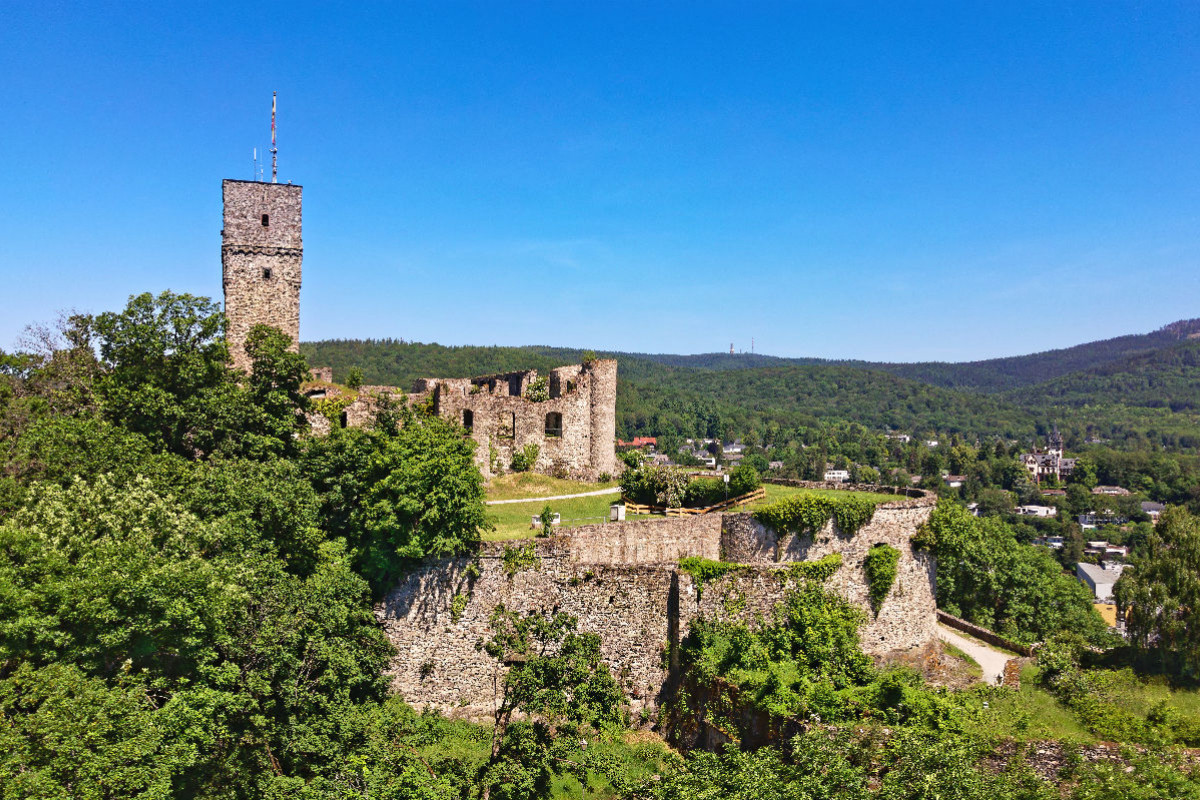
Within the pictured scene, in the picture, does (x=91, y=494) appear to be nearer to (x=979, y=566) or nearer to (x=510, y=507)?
(x=510, y=507)

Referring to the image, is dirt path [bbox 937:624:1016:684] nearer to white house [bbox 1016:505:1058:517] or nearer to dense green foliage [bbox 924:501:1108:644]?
dense green foliage [bbox 924:501:1108:644]

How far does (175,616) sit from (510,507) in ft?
48.7

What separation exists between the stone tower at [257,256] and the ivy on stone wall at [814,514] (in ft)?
72.9

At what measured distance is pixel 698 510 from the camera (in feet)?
98.8

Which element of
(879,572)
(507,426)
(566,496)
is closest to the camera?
(879,572)

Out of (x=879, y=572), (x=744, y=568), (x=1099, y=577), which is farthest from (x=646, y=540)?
(x=1099, y=577)

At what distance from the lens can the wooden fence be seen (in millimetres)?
29533

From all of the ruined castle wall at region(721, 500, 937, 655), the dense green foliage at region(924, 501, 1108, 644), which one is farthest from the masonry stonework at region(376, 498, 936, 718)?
the dense green foliage at region(924, 501, 1108, 644)

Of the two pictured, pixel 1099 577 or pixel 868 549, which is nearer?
pixel 868 549

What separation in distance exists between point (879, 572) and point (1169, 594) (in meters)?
14.6

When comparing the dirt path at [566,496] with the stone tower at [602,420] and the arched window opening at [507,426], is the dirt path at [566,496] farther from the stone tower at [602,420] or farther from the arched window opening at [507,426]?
the arched window opening at [507,426]

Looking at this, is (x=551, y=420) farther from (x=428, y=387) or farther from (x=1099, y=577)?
(x=1099, y=577)

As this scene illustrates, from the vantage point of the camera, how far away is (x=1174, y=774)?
49.9 ft

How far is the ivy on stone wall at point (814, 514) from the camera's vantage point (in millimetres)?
26234
